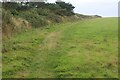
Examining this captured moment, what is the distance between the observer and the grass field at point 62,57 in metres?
16.6

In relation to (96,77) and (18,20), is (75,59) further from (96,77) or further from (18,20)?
(18,20)

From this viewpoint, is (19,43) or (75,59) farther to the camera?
(19,43)

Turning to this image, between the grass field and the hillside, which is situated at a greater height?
the hillside

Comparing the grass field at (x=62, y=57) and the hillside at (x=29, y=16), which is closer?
the grass field at (x=62, y=57)

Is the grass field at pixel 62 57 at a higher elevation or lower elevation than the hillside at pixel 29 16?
lower

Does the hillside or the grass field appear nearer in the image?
the grass field

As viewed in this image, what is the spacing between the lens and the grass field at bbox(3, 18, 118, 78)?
54.4 ft

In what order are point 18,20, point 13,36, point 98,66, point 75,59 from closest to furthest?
point 98,66 → point 75,59 → point 13,36 → point 18,20

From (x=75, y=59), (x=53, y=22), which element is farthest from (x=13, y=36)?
(x=53, y=22)

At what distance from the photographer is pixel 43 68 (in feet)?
58.2

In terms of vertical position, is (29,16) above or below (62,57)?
above

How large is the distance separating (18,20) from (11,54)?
14.6m

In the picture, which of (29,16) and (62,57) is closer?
(62,57)

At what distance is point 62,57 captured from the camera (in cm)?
1984
